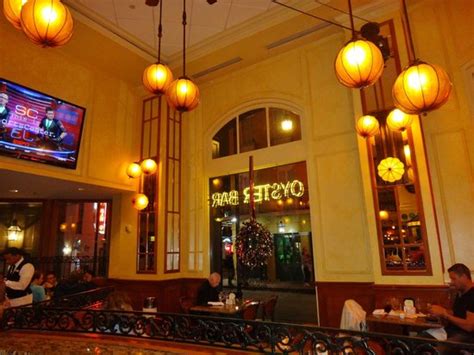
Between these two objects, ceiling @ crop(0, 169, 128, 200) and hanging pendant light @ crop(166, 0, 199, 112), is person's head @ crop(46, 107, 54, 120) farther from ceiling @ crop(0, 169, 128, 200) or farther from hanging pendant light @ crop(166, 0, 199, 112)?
hanging pendant light @ crop(166, 0, 199, 112)

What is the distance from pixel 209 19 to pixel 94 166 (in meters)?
3.75

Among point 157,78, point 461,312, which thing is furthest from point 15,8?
point 461,312

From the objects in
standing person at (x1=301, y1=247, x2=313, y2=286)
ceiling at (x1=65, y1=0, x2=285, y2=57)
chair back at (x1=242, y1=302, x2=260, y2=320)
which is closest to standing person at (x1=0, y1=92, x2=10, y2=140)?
ceiling at (x1=65, y1=0, x2=285, y2=57)

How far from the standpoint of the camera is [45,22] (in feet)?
8.88

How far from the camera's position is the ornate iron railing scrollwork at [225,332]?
6.97 feet

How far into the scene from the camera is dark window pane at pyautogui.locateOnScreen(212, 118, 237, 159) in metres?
7.61

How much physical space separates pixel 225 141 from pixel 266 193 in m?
1.71

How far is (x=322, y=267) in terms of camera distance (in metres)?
5.77

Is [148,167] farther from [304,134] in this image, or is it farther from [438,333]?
[438,333]

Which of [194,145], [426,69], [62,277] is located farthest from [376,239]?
[62,277]

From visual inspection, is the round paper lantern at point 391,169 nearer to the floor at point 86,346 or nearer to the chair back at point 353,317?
the chair back at point 353,317

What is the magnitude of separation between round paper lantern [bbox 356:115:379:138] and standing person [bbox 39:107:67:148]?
5.34 m

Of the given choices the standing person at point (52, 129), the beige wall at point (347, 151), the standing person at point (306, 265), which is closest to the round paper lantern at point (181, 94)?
the beige wall at point (347, 151)

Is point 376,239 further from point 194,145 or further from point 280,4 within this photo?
point 194,145
